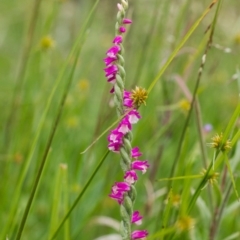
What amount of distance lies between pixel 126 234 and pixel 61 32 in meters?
3.17

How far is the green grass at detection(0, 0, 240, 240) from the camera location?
0.82m

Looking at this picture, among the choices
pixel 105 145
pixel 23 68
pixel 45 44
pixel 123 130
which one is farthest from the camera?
pixel 105 145

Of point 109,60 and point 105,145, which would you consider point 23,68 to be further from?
point 109,60

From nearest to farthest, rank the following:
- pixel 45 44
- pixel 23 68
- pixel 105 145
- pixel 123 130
Result: pixel 123 130 < pixel 23 68 < pixel 45 44 < pixel 105 145

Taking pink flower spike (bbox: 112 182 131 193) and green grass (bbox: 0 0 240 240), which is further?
green grass (bbox: 0 0 240 240)

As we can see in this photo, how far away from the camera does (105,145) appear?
1.72 m

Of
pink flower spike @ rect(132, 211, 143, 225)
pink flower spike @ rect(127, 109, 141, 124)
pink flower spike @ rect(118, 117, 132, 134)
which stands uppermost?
pink flower spike @ rect(127, 109, 141, 124)

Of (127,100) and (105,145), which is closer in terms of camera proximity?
(127,100)

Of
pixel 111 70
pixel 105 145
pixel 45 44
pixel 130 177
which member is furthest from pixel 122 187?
pixel 105 145

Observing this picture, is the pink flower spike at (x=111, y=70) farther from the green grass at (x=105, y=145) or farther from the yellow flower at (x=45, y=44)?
the yellow flower at (x=45, y=44)

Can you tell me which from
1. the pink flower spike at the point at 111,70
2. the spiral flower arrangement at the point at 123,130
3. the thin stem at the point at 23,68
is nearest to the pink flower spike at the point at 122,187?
the spiral flower arrangement at the point at 123,130

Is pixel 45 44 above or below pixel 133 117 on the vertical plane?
above

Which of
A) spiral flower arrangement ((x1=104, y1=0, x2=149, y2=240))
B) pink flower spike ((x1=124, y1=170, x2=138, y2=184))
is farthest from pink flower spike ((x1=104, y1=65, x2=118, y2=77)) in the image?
pink flower spike ((x1=124, y1=170, x2=138, y2=184))

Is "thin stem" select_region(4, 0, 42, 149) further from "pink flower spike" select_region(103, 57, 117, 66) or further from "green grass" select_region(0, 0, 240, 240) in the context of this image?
"pink flower spike" select_region(103, 57, 117, 66)
